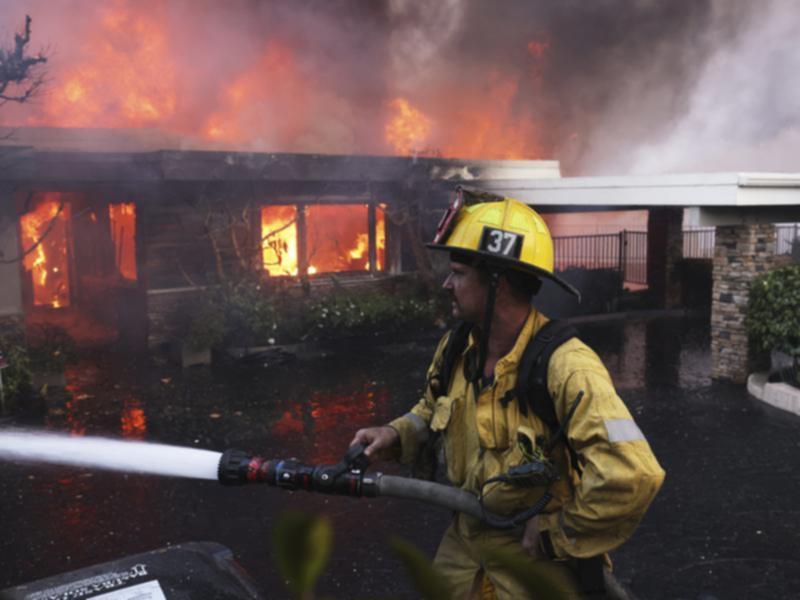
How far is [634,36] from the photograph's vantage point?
3525cm

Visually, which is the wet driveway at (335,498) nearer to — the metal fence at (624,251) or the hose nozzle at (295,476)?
the hose nozzle at (295,476)

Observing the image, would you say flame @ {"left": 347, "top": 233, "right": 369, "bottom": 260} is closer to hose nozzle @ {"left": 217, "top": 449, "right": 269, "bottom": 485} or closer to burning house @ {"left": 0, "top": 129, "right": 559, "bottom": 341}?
burning house @ {"left": 0, "top": 129, "right": 559, "bottom": 341}

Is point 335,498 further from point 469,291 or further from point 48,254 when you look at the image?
point 48,254

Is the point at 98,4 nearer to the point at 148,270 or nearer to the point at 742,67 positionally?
the point at 148,270

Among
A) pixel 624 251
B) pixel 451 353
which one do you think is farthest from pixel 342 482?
pixel 624 251

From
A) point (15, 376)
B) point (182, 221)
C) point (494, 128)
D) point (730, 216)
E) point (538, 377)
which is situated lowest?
point (15, 376)

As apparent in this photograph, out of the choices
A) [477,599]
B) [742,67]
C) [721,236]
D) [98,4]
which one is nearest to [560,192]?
[721,236]

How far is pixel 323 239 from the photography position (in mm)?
15734

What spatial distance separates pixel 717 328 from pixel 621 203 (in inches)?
89.9

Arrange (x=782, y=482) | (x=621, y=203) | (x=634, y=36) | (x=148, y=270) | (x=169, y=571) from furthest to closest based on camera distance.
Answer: (x=634, y=36) < (x=148, y=270) < (x=621, y=203) < (x=782, y=482) < (x=169, y=571)

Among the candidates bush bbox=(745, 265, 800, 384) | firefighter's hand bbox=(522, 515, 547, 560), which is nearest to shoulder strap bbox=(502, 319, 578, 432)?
firefighter's hand bbox=(522, 515, 547, 560)

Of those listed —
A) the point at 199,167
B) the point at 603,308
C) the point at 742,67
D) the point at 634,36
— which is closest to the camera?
the point at 199,167

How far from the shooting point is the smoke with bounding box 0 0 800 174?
2405cm

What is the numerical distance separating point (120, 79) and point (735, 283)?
787 inches
